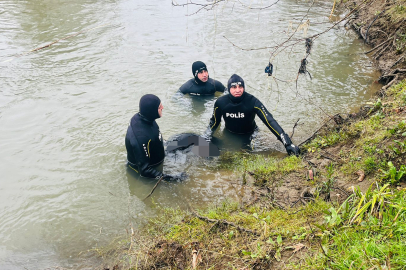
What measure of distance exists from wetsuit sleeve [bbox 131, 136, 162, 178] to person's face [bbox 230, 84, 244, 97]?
1.83 m

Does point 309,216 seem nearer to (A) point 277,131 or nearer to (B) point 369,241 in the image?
(B) point 369,241

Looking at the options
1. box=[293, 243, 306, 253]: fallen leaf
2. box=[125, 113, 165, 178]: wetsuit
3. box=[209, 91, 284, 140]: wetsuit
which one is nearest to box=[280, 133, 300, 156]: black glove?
box=[209, 91, 284, 140]: wetsuit

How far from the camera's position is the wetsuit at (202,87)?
327 inches

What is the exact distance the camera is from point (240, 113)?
6.11 m

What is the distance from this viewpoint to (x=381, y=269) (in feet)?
7.64

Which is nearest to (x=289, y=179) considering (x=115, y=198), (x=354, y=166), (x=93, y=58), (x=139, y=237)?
(x=354, y=166)

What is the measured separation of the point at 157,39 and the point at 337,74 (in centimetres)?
649

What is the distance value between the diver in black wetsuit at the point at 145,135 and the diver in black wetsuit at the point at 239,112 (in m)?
1.41

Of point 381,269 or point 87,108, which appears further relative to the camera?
point 87,108

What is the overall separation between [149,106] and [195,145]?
1.46 metres

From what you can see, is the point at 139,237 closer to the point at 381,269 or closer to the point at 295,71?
the point at 381,269

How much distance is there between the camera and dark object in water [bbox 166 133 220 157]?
19.7 feet

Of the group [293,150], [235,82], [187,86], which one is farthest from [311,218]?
[187,86]

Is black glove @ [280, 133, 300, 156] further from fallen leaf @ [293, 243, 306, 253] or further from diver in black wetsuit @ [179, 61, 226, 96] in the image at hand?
diver in black wetsuit @ [179, 61, 226, 96]
